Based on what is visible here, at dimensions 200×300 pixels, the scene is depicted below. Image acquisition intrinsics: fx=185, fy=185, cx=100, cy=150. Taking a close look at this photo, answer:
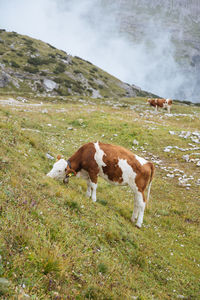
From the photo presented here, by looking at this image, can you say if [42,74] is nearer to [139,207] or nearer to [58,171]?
[58,171]

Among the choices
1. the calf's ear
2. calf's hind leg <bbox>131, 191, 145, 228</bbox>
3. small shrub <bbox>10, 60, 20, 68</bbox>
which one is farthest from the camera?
small shrub <bbox>10, 60, 20, 68</bbox>

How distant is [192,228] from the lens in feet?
26.3

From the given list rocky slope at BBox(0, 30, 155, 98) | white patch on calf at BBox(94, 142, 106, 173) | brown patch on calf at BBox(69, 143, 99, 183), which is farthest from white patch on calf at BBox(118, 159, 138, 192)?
rocky slope at BBox(0, 30, 155, 98)

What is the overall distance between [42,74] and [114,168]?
199 ft

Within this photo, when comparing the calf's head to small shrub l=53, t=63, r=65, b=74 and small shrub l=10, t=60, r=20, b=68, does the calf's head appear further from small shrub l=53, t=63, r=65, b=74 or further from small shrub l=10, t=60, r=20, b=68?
small shrub l=53, t=63, r=65, b=74

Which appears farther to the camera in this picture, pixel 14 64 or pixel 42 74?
pixel 42 74

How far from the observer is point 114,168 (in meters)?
7.54

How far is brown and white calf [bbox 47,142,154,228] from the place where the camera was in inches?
295

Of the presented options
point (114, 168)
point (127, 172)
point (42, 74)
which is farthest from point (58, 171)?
point (42, 74)

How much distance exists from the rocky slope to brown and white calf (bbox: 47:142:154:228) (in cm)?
4600

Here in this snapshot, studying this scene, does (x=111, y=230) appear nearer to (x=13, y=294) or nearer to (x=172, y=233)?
(x=172, y=233)

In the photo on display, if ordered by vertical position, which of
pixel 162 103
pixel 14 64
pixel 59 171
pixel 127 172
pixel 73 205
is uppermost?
pixel 14 64

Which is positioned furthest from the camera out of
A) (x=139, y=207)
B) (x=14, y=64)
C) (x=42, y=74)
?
(x=42, y=74)

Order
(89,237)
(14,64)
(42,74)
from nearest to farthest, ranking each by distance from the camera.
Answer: (89,237), (14,64), (42,74)
